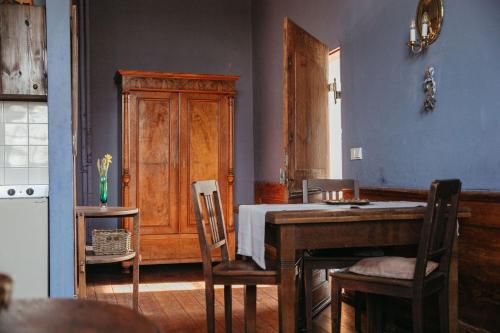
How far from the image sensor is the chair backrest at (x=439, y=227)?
2.35 meters

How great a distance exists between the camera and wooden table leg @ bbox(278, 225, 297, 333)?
98.9 inches

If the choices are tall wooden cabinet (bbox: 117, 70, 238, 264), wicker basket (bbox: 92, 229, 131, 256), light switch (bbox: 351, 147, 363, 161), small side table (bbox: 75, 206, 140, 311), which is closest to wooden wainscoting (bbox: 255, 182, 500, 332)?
light switch (bbox: 351, 147, 363, 161)

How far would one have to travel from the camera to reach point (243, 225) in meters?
2.84

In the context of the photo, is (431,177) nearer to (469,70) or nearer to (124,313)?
(469,70)

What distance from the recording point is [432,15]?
340 cm

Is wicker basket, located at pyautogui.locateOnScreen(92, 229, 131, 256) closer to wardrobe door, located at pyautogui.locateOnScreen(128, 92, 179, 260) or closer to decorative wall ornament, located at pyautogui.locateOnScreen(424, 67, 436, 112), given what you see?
wardrobe door, located at pyautogui.locateOnScreen(128, 92, 179, 260)

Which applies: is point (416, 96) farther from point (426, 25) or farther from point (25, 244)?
point (25, 244)

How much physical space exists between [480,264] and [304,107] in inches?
74.3

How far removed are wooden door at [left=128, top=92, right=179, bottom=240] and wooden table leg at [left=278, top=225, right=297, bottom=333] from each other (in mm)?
3378

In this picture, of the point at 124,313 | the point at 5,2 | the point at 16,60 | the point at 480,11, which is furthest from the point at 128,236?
the point at 124,313

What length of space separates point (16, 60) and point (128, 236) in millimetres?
1379

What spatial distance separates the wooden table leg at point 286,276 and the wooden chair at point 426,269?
0.24 m

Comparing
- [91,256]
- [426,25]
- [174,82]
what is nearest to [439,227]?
[426,25]

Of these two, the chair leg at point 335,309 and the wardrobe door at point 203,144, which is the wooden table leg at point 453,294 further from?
the wardrobe door at point 203,144
